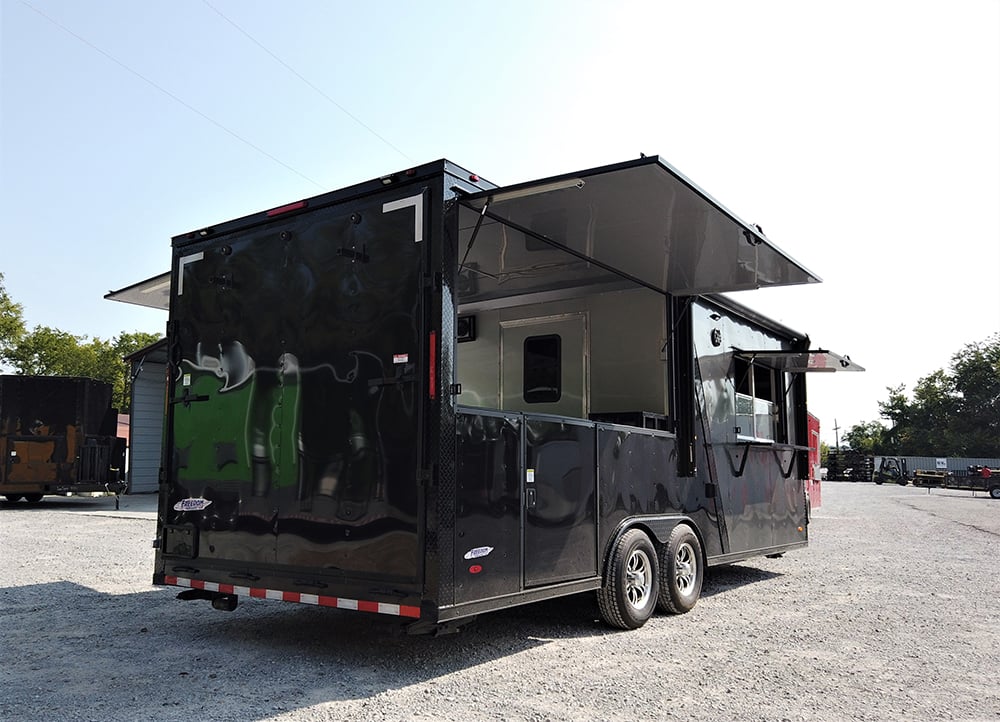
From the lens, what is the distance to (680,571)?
283 inches

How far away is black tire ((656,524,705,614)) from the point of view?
6.87m

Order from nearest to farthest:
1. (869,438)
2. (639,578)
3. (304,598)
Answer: (304,598) < (639,578) < (869,438)

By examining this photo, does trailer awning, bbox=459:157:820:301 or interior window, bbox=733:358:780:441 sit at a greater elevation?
trailer awning, bbox=459:157:820:301

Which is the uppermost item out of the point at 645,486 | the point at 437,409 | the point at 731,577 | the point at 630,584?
the point at 437,409

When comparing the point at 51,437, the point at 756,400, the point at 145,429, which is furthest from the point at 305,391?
the point at 145,429

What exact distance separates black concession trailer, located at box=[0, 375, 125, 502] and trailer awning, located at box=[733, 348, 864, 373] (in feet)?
51.2

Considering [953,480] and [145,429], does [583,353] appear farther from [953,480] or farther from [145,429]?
[953,480]

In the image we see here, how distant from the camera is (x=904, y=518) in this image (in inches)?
781

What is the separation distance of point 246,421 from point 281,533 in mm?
849

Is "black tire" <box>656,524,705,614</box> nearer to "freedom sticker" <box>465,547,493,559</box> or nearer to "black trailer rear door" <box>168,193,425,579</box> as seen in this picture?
"freedom sticker" <box>465,547,493,559</box>

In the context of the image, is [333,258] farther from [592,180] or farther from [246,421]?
[592,180]

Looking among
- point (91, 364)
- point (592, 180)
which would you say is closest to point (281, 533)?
point (592, 180)

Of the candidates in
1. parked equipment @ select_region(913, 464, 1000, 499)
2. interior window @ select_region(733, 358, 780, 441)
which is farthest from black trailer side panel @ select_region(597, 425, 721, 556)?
parked equipment @ select_region(913, 464, 1000, 499)

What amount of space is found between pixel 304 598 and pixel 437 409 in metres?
1.54
